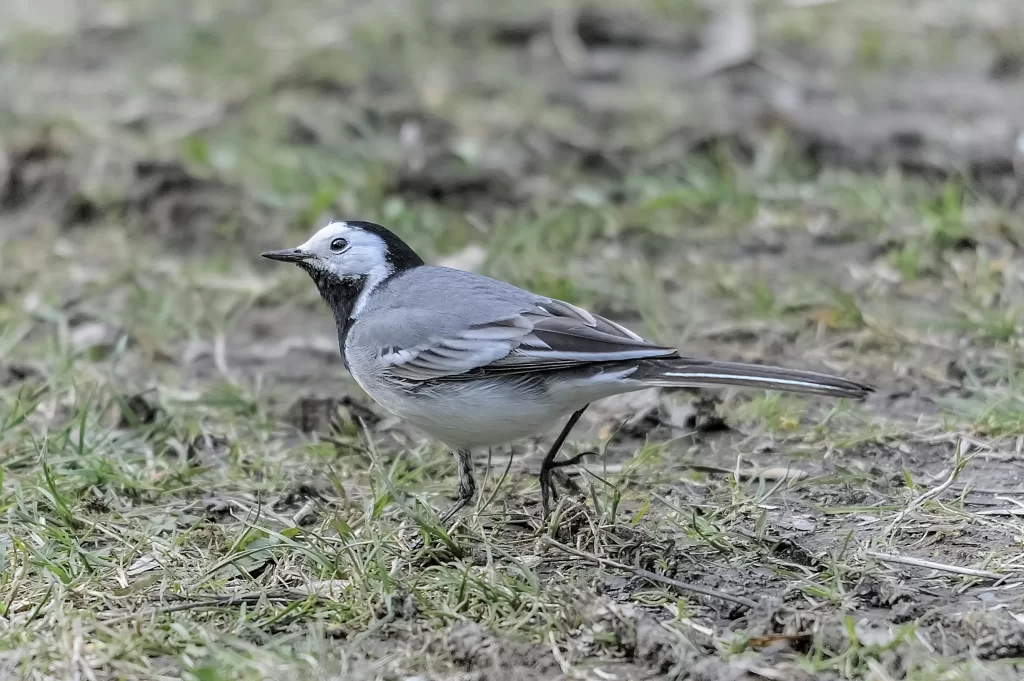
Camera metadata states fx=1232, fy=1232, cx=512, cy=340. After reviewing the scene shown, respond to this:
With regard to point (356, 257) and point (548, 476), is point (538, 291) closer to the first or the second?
point (356, 257)

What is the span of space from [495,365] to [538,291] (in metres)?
2.26

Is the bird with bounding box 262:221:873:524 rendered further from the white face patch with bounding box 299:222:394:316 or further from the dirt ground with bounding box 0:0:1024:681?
the dirt ground with bounding box 0:0:1024:681

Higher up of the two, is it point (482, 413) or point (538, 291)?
point (482, 413)

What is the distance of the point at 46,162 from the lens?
27.1ft

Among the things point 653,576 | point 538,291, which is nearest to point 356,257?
point 538,291

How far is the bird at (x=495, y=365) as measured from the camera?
416 cm

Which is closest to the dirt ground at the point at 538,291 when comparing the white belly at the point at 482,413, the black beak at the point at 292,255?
the white belly at the point at 482,413

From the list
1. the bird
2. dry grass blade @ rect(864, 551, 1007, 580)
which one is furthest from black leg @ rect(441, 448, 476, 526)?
dry grass blade @ rect(864, 551, 1007, 580)

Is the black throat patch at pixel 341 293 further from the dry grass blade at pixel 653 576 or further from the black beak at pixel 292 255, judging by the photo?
the dry grass blade at pixel 653 576

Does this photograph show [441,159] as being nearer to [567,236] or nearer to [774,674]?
[567,236]

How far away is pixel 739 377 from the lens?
4020 mm

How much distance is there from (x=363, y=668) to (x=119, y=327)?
3.45 m

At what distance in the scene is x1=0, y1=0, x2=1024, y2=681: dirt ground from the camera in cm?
374

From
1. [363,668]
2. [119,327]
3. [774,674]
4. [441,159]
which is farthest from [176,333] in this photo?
[774,674]
